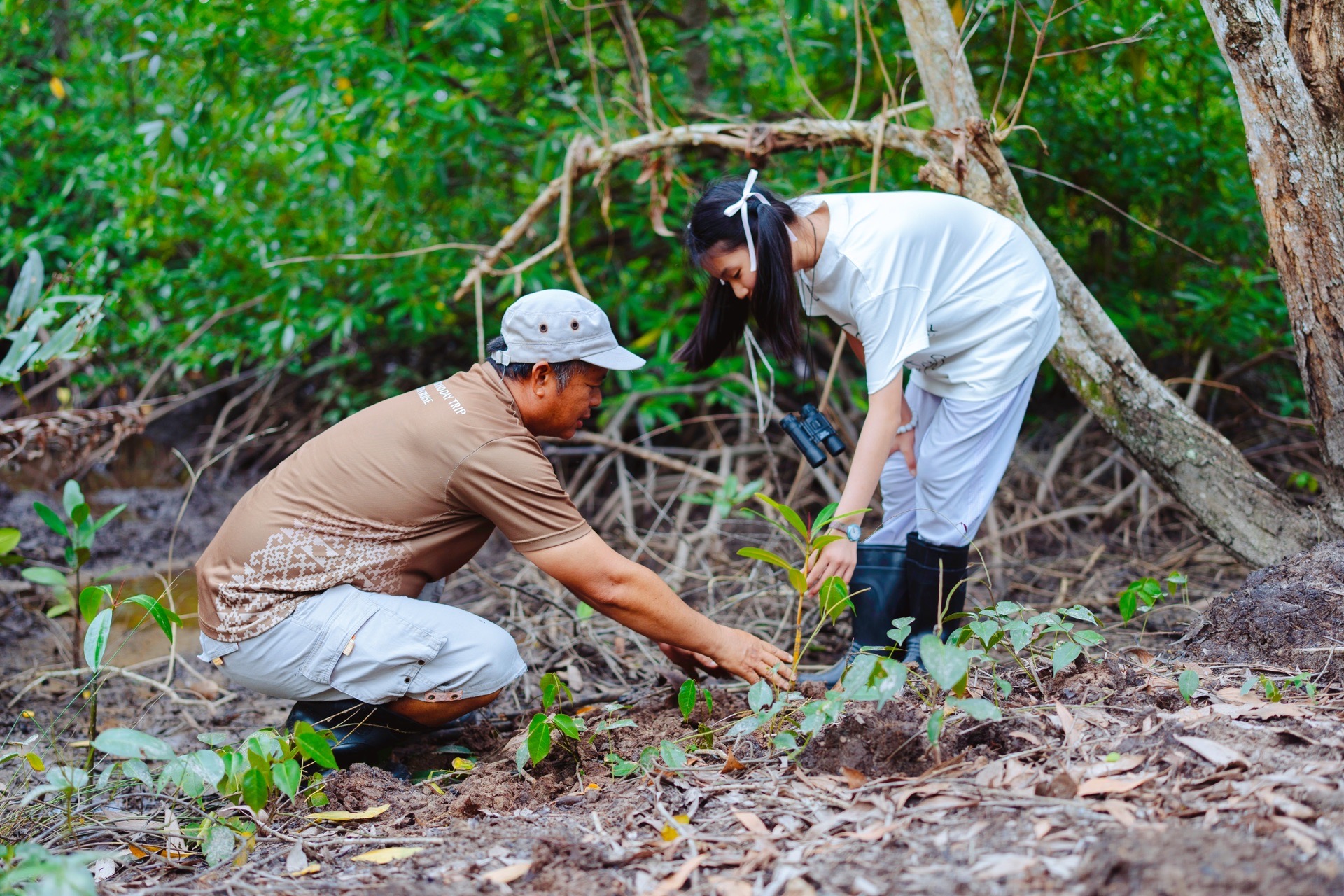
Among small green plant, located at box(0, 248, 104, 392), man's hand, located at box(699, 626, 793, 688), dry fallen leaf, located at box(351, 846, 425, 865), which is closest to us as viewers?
dry fallen leaf, located at box(351, 846, 425, 865)

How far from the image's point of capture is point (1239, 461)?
8.63ft

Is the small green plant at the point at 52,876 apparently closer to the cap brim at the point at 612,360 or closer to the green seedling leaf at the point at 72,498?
the cap brim at the point at 612,360

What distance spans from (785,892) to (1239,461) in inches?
77.9

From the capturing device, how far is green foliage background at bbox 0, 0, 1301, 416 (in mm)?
3889

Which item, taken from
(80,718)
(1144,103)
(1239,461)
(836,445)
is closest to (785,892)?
(836,445)

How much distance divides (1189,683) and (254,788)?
5.76 ft

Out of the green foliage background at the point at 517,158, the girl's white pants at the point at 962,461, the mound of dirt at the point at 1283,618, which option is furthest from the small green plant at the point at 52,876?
the green foliage background at the point at 517,158

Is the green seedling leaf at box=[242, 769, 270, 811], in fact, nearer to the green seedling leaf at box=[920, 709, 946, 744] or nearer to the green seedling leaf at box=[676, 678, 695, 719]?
the green seedling leaf at box=[676, 678, 695, 719]

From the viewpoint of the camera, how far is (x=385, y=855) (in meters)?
1.68

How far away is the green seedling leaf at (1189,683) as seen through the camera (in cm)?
179

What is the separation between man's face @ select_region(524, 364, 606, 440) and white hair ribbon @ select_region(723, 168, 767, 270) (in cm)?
43

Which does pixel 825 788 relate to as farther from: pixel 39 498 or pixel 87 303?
pixel 39 498

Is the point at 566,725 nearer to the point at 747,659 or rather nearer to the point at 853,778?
the point at 747,659

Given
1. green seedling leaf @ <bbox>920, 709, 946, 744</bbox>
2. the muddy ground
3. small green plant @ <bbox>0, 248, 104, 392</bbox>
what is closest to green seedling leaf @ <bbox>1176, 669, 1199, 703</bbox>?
the muddy ground
